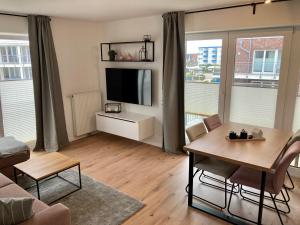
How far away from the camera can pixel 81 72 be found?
15.9 feet

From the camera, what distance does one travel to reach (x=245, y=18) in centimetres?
331

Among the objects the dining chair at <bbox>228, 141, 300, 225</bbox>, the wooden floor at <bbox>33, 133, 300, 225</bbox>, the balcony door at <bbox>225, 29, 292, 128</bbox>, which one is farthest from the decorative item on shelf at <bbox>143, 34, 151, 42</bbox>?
the dining chair at <bbox>228, 141, 300, 225</bbox>

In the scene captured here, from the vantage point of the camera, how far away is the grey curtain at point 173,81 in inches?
150

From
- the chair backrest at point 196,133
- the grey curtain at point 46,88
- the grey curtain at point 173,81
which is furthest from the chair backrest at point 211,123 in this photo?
the grey curtain at point 46,88

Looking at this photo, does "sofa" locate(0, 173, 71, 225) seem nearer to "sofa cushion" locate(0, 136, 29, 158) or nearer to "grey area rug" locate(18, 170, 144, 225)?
"grey area rug" locate(18, 170, 144, 225)

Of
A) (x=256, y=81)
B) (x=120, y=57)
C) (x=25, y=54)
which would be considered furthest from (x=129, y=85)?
(x=256, y=81)

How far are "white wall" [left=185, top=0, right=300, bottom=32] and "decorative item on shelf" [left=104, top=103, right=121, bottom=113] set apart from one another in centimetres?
209

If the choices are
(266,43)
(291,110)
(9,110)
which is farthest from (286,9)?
(9,110)

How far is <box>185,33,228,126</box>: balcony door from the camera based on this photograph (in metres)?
3.78

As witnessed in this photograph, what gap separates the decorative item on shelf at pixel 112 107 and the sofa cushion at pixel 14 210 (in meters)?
3.33

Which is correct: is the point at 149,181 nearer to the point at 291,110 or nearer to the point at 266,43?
the point at 291,110

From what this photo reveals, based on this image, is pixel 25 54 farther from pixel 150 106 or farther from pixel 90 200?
pixel 90 200

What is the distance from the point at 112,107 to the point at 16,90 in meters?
1.78

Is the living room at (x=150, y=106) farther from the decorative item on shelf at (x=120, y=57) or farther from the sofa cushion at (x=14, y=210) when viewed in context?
the sofa cushion at (x=14, y=210)
